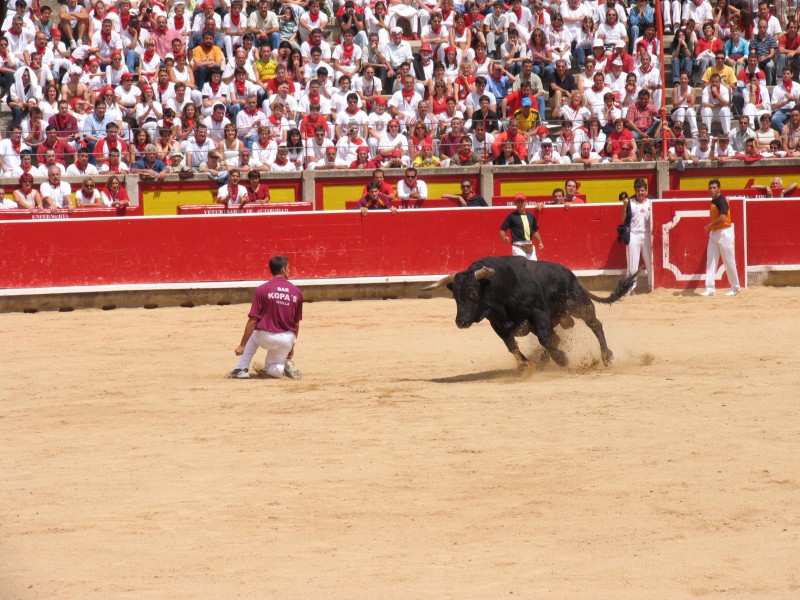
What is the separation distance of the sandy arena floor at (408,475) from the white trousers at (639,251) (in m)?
5.07

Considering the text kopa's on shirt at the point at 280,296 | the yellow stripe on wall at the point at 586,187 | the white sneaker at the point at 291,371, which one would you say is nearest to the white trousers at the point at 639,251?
the yellow stripe on wall at the point at 586,187

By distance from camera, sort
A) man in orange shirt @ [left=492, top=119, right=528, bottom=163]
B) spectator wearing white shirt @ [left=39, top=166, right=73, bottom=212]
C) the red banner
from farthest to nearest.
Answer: man in orange shirt @ [left=492, top=119, right=528, bottom=163]
the red banner
spectator wearing white shirt @ [left=39, top=166, right=73, bottom=212]

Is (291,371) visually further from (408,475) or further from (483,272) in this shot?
(408,475)

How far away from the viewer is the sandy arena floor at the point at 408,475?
5.64 meters

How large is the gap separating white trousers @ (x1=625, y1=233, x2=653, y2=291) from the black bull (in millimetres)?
6749

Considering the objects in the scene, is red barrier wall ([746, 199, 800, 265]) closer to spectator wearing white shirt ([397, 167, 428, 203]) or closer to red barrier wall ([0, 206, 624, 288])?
red barrier wall ([0, 206, 624, 288])

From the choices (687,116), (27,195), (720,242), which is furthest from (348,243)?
(687,116)

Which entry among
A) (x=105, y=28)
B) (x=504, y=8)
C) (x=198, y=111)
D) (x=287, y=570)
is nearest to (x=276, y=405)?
(x=287, y=570)

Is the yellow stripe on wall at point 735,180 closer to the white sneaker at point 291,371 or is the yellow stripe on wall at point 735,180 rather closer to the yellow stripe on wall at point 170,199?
the yellow stripe on wall at point 170,199

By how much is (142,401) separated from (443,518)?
4227 mm

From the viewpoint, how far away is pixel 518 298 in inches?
421

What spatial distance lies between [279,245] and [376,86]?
367 centimetres

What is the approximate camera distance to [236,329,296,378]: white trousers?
35.1 feet

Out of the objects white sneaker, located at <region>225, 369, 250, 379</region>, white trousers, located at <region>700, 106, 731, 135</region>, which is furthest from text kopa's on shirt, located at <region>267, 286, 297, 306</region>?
white trousers, located at <region>700, 106, 731, 135</region>
